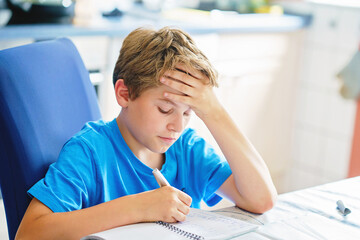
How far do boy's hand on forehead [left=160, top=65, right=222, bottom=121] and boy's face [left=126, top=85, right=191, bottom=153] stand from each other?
0.02 metres

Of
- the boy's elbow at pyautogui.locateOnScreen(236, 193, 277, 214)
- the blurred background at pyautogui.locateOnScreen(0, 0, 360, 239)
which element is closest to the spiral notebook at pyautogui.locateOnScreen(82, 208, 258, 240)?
the boy's elbow at pyautogui.locateOnScreen(236, 193, 277, 214)

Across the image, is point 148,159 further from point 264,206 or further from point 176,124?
point 264,206

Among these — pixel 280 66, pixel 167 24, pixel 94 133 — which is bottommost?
pixel 280 66

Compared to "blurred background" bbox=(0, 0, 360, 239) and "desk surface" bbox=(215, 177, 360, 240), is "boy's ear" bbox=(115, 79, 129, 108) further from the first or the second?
"blurred background" bbox=(0, 0, 360, 239)

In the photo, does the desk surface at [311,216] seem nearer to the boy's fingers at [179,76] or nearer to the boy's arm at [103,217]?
the boy's arm at [103,217]

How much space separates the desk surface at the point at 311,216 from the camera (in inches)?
38.0

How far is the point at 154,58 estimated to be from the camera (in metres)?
1.11

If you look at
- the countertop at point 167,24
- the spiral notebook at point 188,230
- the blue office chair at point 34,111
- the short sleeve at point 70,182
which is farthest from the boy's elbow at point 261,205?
the countertop at point 167,24

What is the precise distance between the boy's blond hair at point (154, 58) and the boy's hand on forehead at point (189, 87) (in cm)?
1

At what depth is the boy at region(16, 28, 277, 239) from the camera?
0.96 meters

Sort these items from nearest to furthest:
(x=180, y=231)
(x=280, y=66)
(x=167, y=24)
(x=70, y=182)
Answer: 1. (x=180, y=231)
2. (x=70, y=182)
3. (x=167, y=24)
4. (x=280, y=66)

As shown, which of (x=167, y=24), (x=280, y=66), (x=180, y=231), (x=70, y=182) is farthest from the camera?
(x=280, y=66)

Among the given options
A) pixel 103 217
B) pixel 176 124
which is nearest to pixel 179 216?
pixel 103 217

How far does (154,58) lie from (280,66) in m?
2.07
